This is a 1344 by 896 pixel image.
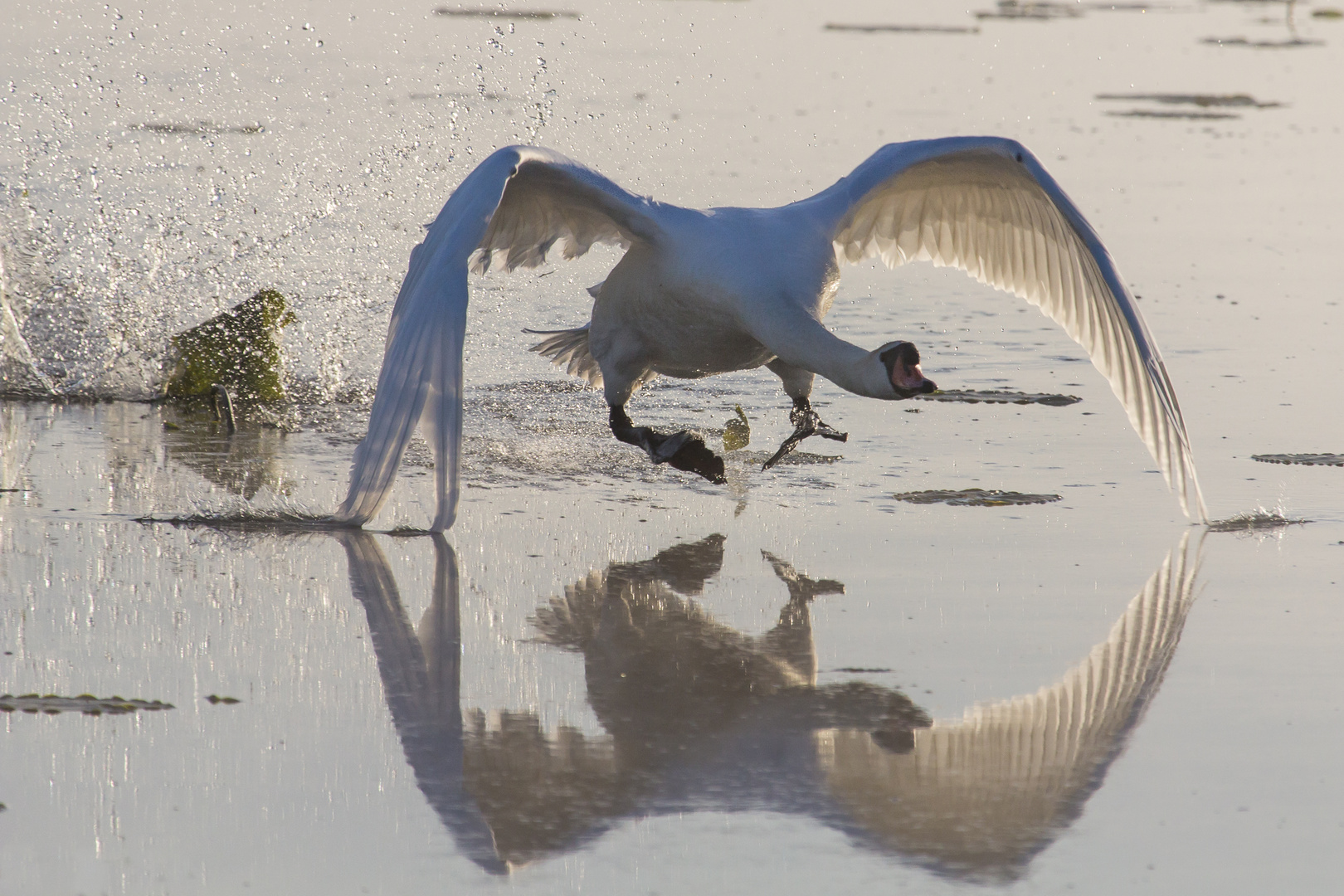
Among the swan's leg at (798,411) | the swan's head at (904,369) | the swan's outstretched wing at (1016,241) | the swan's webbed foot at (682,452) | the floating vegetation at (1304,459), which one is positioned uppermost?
the swan's outstretched wing at (1016,241)

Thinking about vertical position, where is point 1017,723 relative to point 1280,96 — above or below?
below

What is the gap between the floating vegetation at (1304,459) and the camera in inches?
298

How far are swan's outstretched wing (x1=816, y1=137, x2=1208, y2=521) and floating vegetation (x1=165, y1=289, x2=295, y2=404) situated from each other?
8.97 ft

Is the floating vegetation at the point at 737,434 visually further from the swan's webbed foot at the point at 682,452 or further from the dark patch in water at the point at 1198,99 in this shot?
the dark patch in water at the point at 1198,99

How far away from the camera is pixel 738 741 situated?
4426 mm

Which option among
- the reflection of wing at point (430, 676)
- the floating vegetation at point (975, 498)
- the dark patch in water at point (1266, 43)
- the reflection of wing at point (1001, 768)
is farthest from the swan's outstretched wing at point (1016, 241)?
the dark patch in water at point (1266, 43)

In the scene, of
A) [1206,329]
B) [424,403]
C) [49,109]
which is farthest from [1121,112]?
[424,403]

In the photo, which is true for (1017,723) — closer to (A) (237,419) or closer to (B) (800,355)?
(B) (800,355)

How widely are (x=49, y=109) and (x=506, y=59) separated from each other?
857cm

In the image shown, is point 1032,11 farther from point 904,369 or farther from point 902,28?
point 904,369

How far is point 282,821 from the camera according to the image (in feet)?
12.7

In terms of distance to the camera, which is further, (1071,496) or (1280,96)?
(1280,96)

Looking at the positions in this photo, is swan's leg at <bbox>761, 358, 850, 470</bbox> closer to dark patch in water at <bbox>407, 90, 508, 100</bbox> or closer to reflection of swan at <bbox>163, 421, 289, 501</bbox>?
reflection of swan at <bbox>163, 421, 289, 501</bbox>

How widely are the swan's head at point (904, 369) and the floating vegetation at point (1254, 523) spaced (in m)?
1.92
